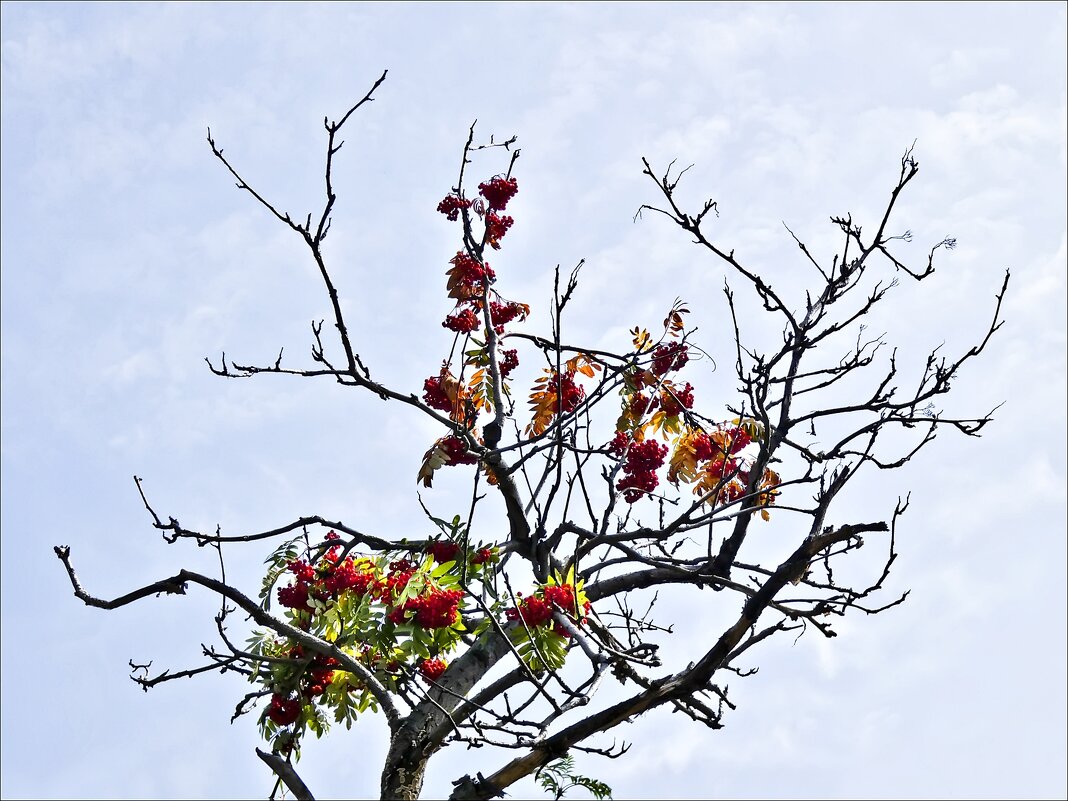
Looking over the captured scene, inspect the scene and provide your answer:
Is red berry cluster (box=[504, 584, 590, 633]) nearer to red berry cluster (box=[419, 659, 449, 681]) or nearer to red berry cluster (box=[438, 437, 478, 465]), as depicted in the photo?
red berry cluster (box=[419, 659, 449, 681])

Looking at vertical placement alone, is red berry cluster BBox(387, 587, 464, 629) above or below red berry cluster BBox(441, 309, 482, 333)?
below

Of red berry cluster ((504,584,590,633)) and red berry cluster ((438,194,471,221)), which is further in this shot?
red berry cluster ((438,194,471,221))

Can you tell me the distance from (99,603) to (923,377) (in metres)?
4.53

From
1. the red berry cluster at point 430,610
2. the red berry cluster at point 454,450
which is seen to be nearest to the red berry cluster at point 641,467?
the red berry cluster at point 454,450

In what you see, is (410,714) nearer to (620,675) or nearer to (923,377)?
(620,675)

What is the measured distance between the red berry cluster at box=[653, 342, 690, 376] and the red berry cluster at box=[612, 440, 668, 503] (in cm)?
47

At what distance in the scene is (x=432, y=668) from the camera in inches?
238

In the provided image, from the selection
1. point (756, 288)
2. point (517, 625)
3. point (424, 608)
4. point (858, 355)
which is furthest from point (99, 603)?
point (858, 355)

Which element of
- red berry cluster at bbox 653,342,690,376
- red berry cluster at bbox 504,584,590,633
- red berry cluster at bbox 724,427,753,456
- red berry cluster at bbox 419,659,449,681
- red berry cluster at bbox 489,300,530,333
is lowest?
red berry cluster at bbox 504,584,590,633

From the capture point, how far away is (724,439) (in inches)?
260

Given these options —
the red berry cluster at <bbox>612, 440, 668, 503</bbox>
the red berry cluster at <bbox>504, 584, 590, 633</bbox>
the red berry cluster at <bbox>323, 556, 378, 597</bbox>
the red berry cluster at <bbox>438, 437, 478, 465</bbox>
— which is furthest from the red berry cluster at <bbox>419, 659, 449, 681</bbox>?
the red berry cluster at <bbox>612, 440, 668, 503</bbox>

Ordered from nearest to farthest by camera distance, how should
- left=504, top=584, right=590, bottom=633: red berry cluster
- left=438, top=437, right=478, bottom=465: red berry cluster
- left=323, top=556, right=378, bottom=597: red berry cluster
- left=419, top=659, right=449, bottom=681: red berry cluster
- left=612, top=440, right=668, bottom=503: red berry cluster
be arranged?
left=504, top=584, right=590, bottom=633: red berry cluster < left=323, top=556, right=378, bottom=597: red berry cluster < left=419, top=659, right=449, bottom=681: red berry cluster < left=438, top=437, right=478, bottom=465: red berry cluster < left=612, top=440, right=668, bottom=503: red berry cluster

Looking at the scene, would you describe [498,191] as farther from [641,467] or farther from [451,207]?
[641,467]

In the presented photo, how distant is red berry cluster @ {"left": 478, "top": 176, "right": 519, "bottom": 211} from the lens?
6.62 meters
